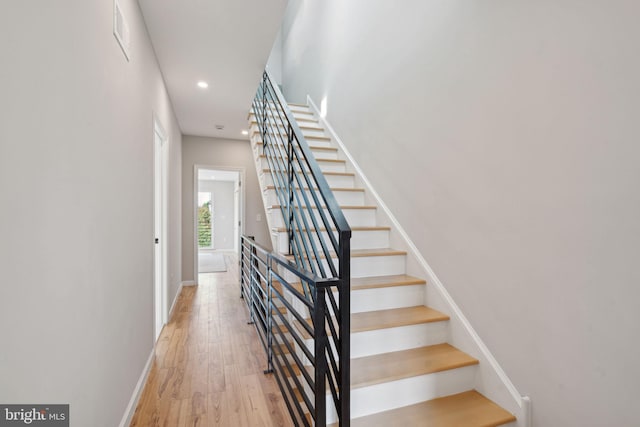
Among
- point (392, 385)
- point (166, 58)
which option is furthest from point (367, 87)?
point (392, 385)

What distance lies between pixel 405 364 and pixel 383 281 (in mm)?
641

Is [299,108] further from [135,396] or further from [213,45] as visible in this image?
[135,396]

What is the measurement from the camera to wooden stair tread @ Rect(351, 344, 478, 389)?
1675mm

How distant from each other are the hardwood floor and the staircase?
57 centimetres

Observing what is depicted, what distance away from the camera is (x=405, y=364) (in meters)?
1.80

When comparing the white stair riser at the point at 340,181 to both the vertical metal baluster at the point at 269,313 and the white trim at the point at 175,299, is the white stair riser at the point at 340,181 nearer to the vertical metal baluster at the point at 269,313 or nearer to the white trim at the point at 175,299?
the vertical metal baluster at the point at 269,313

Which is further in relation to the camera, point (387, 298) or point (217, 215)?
point (217, 215)

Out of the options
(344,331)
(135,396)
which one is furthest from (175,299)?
(344,331)

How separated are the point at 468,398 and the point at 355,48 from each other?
334 centimetres

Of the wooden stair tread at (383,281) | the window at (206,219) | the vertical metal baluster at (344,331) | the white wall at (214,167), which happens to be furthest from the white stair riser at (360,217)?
the window at (206,219)

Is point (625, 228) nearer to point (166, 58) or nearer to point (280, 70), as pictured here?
point (166, 58)

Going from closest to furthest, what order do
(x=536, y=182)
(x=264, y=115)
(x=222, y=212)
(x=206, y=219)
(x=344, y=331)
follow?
(x=344, y=331) → (x=536, y=182) → (x=264, y=115) → (x=206, y=219) → (x=222, y=212)

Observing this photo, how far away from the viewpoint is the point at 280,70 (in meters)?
7.07

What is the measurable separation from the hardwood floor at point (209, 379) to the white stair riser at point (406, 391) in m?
0.48
